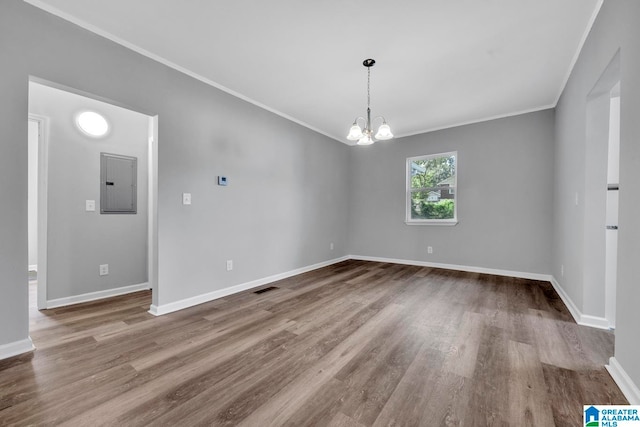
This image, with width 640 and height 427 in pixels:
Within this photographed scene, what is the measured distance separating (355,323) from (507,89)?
3508mm

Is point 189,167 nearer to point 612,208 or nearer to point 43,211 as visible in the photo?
point 43,211

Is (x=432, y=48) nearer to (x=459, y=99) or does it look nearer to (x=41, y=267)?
(x=459, y=99)

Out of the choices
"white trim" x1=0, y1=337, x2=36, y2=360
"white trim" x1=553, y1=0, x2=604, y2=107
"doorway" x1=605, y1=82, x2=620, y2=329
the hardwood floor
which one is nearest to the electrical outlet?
the hardwood floor

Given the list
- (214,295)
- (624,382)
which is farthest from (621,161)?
(214,295)

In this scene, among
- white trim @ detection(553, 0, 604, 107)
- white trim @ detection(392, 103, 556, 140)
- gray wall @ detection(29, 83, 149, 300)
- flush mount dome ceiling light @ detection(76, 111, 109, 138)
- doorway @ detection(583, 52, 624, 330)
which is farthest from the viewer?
white trim @ detection(392, 103, 556, 140)

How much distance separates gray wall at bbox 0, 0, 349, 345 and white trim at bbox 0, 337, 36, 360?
0.11 ft

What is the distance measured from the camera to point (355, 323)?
249 centimetres

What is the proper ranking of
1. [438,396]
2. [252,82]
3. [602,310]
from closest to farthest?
[438,396] → [602,310] → [252,82]

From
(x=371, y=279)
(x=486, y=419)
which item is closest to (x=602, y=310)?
(x=486, y=419)

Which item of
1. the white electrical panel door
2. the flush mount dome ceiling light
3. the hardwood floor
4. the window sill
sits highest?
the flush mount dome ceiling light

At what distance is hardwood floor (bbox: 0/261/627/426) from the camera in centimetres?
136

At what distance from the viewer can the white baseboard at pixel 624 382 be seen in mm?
1365

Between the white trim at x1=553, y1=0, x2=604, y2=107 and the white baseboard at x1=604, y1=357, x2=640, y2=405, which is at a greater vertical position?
the white trim at x1=553, y1=0, x2=604, y2=107

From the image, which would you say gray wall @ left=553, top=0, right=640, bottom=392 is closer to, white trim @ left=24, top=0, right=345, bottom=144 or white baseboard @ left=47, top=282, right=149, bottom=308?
white trim @ left=24, top=0, right=345, bottom=144
